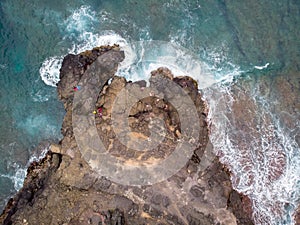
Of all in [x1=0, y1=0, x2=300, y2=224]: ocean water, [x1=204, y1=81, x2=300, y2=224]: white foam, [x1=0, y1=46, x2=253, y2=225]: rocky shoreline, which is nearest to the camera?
[x1=0, y1=46, x2=253, y2=225]: rocky shoreline

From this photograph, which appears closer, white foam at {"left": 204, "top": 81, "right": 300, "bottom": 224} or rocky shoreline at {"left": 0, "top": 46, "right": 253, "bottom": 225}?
rocky shoreline at {"left": 0, "top": 46, "right": 253, "bottom": 225}

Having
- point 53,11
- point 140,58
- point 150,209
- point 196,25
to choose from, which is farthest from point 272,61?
point 53,11

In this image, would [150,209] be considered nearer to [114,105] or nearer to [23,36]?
[114,105]

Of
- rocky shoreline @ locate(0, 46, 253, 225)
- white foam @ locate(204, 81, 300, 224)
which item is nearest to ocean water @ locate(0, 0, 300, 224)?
white foam @ locate(204, 81, 300, 224)

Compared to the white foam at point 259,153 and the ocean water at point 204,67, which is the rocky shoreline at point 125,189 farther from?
the ocean water at point 204,67

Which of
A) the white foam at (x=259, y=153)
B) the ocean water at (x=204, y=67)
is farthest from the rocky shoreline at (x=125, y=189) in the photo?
the ocean water at (x=204, y=67)

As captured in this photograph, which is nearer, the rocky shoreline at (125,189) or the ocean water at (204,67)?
the rocky shoreline at (125,189)

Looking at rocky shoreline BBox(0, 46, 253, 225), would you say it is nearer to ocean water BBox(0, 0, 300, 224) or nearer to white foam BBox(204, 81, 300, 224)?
white foam BBox(204, 81, 300, 224)
